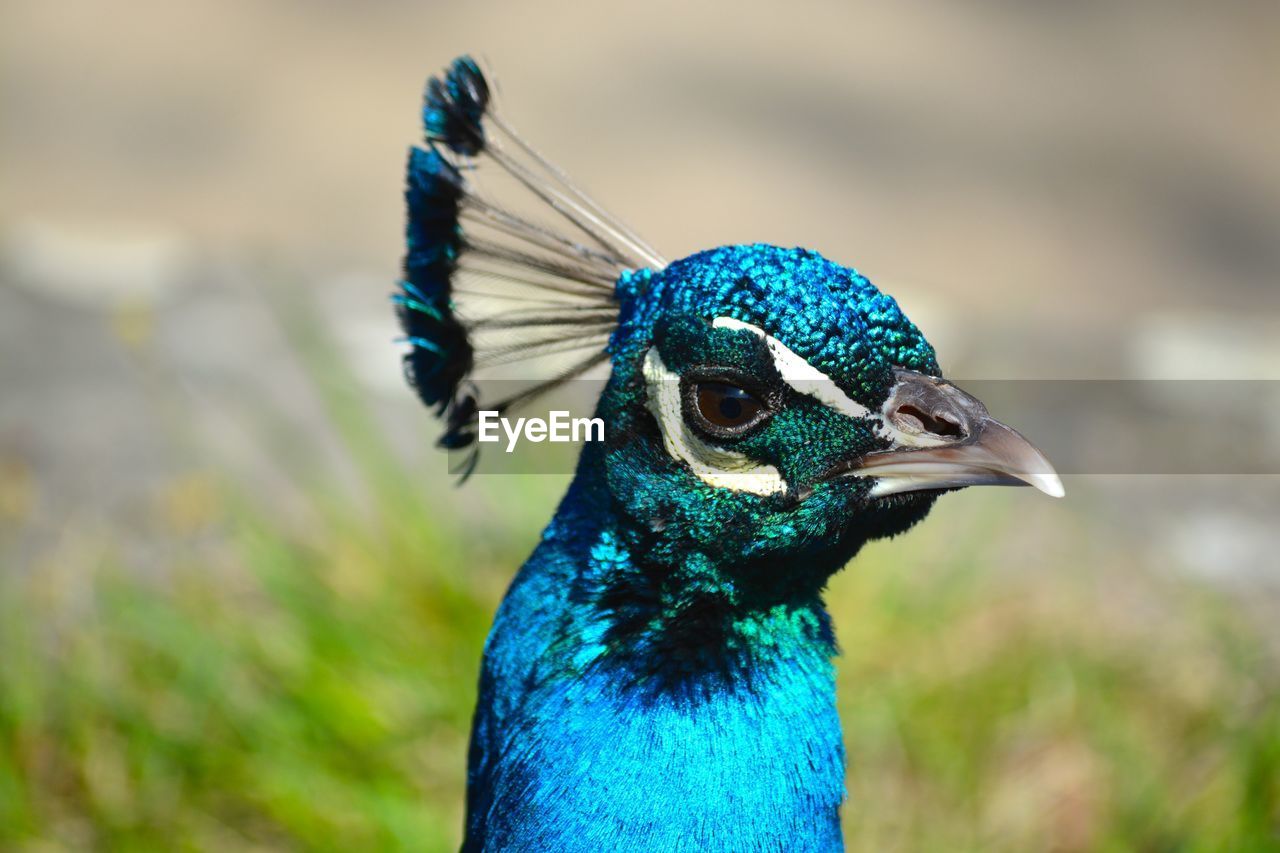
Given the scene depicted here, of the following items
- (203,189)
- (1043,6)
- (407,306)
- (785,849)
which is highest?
(1043,6)

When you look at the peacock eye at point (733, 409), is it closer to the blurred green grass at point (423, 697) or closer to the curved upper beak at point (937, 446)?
the curved upper beak at point (937, 446)

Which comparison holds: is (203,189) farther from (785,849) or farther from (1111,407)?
(785,849)

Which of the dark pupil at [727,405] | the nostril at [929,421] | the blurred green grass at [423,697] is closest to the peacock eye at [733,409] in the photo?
the dark pupil at [727,405]

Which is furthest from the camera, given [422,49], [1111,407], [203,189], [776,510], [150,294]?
[422,49]

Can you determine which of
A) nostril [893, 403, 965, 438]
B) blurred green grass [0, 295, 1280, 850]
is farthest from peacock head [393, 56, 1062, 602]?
blurred green grass [0, 295, 1280, 850]

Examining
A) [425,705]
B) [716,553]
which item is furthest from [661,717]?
[425,705]

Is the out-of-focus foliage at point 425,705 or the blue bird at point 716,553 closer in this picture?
the blue bird at point 716,553

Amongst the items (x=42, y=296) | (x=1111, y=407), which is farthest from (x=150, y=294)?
(x=1111, y=407)

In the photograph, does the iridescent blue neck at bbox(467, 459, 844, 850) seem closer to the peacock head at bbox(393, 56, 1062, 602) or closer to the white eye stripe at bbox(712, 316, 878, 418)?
the peacock head at bbox(393, 56, 1062, 602)

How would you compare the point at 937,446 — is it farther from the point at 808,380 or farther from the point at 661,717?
the point at 661,717
